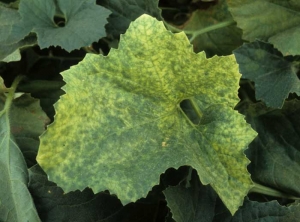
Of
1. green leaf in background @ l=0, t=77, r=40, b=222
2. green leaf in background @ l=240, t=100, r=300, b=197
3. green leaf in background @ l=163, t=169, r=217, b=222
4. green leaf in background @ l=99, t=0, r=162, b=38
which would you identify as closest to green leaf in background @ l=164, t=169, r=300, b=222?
green leaf in background @ l=163, t=169, r=217, b=222

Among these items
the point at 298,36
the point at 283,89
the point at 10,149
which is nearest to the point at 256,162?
the point at 283,89

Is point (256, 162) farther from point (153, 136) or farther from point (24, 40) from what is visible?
point (24, 40)

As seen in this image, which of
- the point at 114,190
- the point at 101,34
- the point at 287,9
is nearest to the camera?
the point at 114,190

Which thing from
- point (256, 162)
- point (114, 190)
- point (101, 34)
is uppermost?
point (101, 34)

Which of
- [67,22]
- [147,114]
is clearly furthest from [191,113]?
[67,22]

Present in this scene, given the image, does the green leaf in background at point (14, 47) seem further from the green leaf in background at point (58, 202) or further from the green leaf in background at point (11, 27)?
the green leaf in background at point (58, 202)

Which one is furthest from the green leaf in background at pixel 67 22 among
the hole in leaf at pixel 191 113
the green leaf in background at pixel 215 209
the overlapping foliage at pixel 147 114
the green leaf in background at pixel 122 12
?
the green leaf in background at pixel 215 209

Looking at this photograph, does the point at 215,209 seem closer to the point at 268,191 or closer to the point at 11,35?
the point at 268,191
